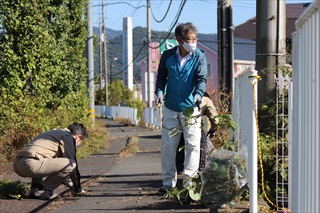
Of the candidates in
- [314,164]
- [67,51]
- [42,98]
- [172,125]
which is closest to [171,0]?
[67,51]

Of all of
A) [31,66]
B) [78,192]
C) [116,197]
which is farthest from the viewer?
[31,66]

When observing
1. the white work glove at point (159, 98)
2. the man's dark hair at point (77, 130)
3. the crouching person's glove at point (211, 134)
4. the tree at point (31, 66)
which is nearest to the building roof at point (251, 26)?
the tree at point (31, 66)

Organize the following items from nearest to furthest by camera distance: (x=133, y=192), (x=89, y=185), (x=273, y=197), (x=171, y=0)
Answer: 1. (x=273, y=197)
2. (x=133, y=192)
3. (x=89, y=185)
4. (x=171, y=0)

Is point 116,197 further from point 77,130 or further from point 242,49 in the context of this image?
point 242,49

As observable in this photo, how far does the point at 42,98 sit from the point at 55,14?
2729 mm

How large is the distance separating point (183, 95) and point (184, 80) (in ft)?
0.55

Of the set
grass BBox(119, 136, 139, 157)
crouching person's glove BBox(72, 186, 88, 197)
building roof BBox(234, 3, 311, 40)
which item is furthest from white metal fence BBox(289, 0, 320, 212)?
building roof BBox(234, 3, 311, 40)

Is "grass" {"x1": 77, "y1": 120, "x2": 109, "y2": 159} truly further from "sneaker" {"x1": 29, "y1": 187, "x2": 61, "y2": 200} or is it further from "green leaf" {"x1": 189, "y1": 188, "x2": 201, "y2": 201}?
"green leaf" {"x1": 189, "y1": 188, "x2": 201, "y2": 201}

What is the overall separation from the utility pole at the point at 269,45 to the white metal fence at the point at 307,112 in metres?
2.82

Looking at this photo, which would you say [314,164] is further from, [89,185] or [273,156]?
[89,185]

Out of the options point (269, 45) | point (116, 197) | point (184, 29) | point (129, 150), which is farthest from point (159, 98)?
point (129, 150)

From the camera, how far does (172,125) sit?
6.74 meters

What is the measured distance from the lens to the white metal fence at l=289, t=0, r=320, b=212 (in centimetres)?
338

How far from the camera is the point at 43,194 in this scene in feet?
23.4
